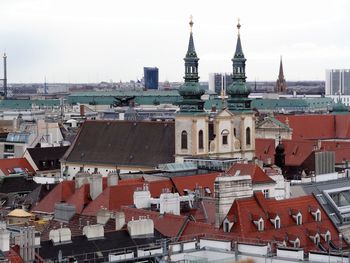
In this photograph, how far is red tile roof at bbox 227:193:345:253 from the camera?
49.0 m

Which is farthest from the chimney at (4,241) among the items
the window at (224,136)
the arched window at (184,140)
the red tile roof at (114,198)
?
the window at (224,136)

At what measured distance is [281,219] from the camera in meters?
51.5

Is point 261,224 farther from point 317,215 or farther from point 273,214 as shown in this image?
point 317,215

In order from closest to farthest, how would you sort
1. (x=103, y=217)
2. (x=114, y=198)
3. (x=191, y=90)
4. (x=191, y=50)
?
1. (x=103, y=217)
2. (x=114, y=198)
3. (x=191, y=90)
4. (x=191, y=50)

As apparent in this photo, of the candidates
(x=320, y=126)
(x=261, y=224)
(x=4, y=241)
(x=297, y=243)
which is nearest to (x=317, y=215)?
(x=297, y=243)

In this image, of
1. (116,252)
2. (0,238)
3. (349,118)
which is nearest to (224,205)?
(116,252)

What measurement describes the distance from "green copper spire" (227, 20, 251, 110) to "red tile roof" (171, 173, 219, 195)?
73.6 ft

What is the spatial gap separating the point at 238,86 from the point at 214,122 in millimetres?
4198

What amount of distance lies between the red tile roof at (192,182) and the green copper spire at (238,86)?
73.6 feet

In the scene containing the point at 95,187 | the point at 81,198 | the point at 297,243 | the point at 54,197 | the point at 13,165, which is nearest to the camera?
the point at 297,243

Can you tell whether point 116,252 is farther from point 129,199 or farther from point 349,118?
point 349,118

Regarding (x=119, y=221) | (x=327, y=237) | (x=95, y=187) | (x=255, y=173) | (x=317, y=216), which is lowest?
(x=327, y=237)

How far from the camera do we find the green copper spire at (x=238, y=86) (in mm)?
94375

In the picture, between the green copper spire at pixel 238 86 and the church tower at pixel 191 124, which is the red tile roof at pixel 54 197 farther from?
the green copper spire at pixel 238 86
